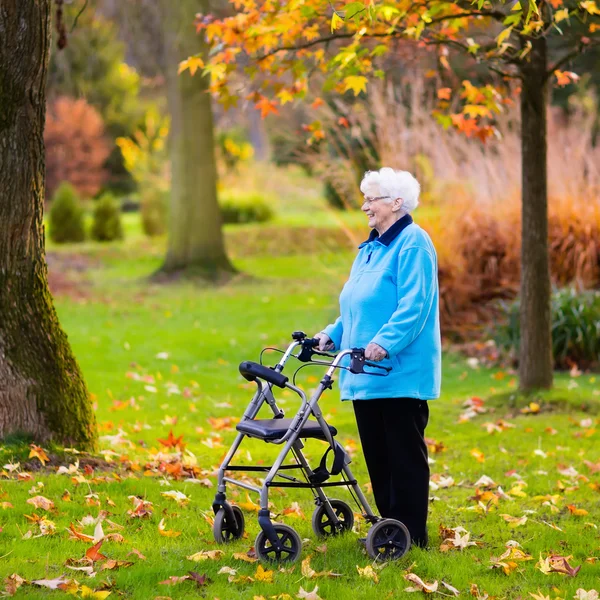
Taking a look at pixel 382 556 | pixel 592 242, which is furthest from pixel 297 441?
pixel 592 242

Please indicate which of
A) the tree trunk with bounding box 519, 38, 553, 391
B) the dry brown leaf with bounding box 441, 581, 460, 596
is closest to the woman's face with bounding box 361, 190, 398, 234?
the dry brown leaf with bounding box 441, 581, 460, 596

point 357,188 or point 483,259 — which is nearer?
point 483,259

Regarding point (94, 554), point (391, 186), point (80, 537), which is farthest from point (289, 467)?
point (391, 186)

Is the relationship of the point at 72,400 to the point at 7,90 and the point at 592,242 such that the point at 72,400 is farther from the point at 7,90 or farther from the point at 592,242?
the point at 592,242

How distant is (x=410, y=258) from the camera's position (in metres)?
4.49

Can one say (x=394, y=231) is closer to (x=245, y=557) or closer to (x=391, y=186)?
(x=391, y=186)

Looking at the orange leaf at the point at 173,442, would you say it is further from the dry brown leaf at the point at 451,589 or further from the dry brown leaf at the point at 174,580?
the dry brown leaf at the point at 451,589

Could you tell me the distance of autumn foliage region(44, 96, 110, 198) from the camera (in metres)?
33.5

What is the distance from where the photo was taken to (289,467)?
14.5 feet

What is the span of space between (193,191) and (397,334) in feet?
45.9

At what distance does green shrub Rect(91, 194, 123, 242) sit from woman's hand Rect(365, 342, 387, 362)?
22218 mm

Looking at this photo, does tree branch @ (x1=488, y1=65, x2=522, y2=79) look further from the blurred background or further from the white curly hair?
the white curly hair

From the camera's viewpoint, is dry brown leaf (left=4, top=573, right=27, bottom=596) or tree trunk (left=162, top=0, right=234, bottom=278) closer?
dry brown leaf (left=4, top=573, right=27, bottom=596)

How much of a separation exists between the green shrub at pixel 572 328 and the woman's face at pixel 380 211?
5.85 meters
